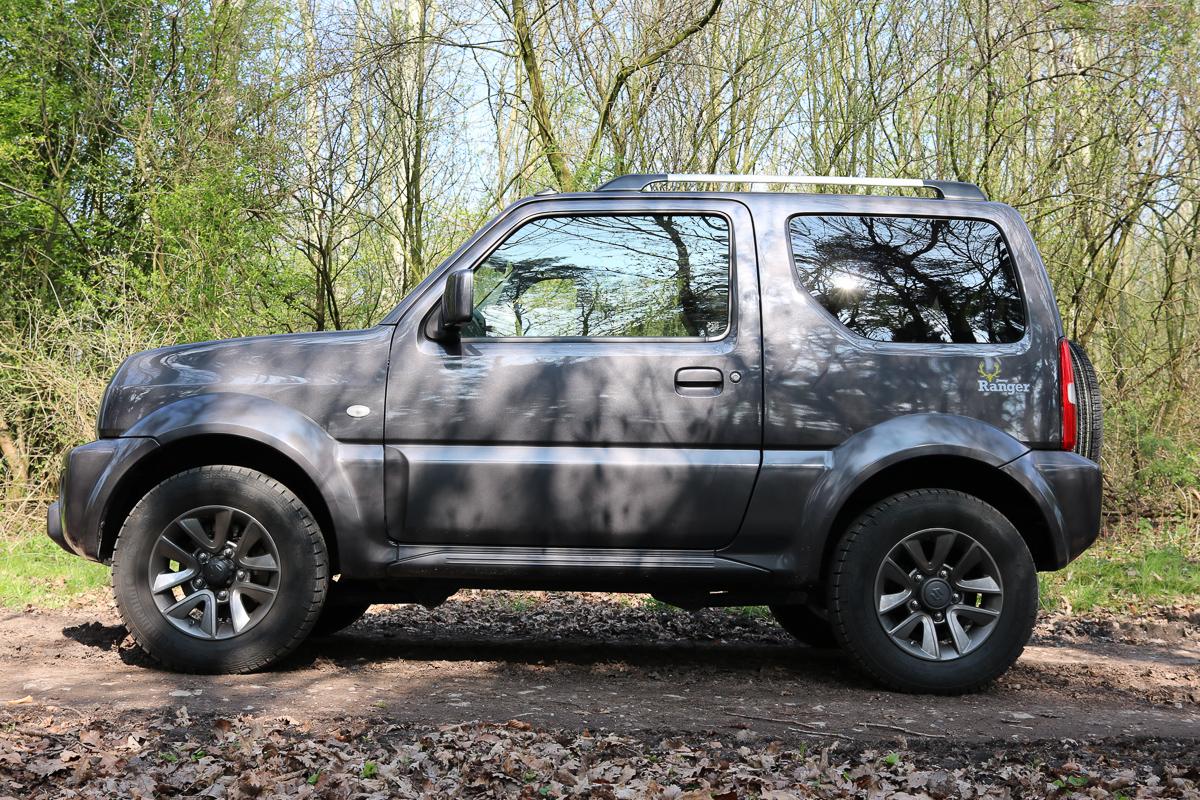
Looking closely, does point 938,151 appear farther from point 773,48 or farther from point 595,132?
point 595,132

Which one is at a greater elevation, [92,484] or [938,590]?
[92,484]

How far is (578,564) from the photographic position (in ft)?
15.1

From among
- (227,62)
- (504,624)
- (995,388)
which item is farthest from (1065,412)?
(227,62)

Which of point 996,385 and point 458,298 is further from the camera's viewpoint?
point 996,385

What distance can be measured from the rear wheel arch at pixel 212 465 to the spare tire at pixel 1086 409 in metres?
3.19

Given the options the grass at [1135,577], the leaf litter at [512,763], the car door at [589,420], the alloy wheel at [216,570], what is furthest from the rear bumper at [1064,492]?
the alloy wheel at [216,570]

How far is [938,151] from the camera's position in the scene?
10906 millimetres

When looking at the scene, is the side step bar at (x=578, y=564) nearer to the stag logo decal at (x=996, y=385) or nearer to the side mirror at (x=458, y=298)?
the side mirror at (x=458, y=298)

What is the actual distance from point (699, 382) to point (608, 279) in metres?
0.59

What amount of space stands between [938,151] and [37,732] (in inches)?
374

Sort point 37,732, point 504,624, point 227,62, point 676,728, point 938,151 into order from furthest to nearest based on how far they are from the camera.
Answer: point 227,62 → point 938,151 → point 504,624 → point 676,728 → point 37,732

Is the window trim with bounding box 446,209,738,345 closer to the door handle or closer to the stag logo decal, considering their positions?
the door handle

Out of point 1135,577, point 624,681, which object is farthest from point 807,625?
point 1135,577

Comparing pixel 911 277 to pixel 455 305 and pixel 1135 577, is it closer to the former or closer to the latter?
pixel 455 305
